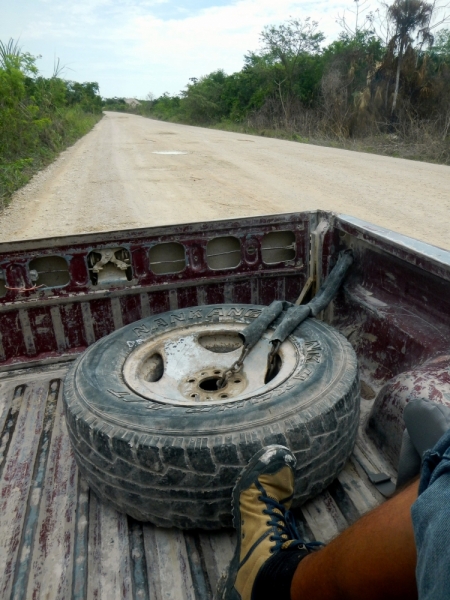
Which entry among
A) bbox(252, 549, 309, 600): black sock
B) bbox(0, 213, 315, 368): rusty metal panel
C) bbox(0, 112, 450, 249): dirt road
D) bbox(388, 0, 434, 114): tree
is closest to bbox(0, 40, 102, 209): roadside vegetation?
bbox(0, 112, 450, 249): dirt road

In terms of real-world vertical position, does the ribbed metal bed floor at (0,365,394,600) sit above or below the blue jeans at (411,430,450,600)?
below

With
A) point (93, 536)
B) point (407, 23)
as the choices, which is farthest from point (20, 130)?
point (93, 536)

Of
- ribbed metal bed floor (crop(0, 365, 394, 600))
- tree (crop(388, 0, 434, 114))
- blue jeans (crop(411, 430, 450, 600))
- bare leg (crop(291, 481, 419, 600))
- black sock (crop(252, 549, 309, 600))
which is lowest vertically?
ribbed metal bed floor (crop(0, 365, 394, 600))

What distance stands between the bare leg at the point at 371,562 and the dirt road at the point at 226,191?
16.5 ft

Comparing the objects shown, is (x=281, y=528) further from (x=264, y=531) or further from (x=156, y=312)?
(x=156, y=312)

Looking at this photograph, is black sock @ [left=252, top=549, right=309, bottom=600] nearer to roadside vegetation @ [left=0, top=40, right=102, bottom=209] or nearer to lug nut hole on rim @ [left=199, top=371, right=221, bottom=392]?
lug nut hole on rim @ [left=199, top=371, right=221, bottom=392]

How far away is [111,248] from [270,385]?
1196 millimetres

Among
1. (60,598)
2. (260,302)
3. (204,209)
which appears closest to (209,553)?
(60,598)

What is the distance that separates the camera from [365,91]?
1798cm

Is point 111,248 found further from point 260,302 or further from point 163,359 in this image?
point 260,302

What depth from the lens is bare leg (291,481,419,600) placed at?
1.08 metres

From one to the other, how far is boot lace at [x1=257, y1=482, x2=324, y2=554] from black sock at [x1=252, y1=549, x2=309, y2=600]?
41 mm

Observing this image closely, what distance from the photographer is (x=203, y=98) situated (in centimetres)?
3491

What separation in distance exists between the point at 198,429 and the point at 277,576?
528 mm
